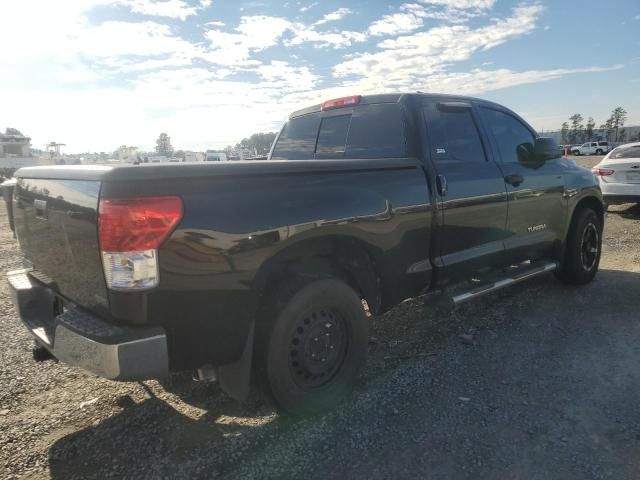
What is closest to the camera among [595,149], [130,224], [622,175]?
[130,224]

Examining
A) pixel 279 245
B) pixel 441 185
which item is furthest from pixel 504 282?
pixel 279 245

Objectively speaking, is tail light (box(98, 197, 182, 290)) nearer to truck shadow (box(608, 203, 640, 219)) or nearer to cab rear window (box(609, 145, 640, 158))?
cab rear window (box(609, 145, 640, 158))

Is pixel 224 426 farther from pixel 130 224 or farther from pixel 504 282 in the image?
pixel 504 282

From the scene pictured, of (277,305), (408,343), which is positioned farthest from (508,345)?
(277,305)

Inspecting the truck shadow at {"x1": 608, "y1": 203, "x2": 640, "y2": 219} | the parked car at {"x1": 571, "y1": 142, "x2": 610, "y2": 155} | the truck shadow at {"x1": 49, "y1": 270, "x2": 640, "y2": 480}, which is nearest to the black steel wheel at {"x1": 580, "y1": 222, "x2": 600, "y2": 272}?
the truck shadow at {"x1": 49, "y1": 270, "x2": 640, "y2": 480}

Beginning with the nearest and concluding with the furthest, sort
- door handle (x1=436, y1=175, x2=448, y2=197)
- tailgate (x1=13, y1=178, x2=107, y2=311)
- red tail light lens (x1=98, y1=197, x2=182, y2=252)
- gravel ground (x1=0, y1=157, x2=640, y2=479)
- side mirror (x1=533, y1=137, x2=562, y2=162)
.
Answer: red tail light lens (x1=98, y1=197, x2=182, y2=252), tailgate (x1=13, y1=178, x2=107, y2=311), gravel ground (x1=0, y1=157, x2=640, y2=479), door handle (x1=436, y1=175, x2=448, y2=197), side mirror (x1=533, y1=137, x2=562, y2=162)

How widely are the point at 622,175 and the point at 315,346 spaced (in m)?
9.58

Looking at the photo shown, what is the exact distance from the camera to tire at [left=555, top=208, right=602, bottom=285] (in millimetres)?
5160

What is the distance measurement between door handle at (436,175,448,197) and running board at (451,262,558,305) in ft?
2.76

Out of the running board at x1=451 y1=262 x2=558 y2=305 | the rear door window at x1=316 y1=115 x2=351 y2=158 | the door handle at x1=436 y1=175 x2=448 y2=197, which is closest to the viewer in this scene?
the door handle at x1=436 y1=175 x2=448 y2=197

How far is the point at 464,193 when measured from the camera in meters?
3.67

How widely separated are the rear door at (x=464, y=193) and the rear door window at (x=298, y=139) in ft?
3.75

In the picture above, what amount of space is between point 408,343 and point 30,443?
9.12 ft

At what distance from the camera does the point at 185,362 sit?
229cm
